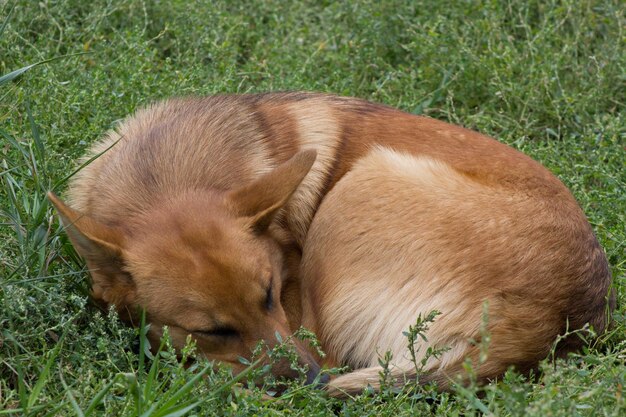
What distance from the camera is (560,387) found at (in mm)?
4047

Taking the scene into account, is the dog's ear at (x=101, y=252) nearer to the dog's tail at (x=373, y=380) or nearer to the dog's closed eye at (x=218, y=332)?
the dog's closed eye at (x=218, y=332)

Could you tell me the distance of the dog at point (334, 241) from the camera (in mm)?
4500

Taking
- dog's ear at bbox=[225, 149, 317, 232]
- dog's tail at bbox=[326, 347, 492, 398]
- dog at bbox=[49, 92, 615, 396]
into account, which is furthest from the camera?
dog's ear at bbox=[225, 149, 317, 232]

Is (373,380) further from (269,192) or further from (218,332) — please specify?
(269,192)

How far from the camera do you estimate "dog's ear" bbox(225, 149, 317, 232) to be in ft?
15.5

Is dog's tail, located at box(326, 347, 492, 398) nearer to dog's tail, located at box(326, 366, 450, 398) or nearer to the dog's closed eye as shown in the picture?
dog's tail, located at box(326, 366, 450, 398)

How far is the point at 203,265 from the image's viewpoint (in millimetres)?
4465

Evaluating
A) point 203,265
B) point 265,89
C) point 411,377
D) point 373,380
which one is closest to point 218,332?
point 203,265

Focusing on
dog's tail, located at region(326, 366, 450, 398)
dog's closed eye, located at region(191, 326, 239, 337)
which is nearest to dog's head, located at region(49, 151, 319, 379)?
dog's closed eye, located at region(191, 326, 239, 337)

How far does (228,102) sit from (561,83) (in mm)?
2922

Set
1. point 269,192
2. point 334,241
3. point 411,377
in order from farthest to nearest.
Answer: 1. point 334,241
2. point 269,192
3. point 411,377

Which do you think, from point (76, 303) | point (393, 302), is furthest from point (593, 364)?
point (76, 303)

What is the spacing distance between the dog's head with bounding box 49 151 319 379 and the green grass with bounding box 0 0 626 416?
19 centimetres

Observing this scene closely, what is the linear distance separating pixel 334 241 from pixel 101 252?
1191mm
